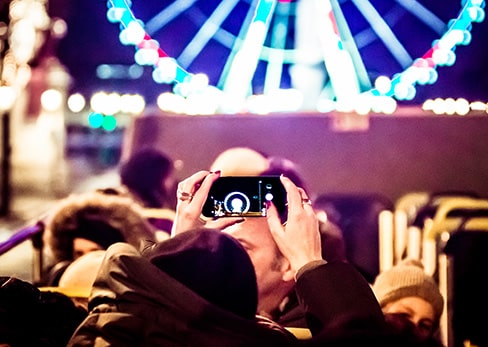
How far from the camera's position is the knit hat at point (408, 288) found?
2.38m

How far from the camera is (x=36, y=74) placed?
13016 millimetres

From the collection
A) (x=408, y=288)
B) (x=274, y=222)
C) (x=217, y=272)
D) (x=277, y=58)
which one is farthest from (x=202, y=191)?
(x=277, y=58)

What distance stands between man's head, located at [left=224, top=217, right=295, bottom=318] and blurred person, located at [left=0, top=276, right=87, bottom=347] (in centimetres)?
39

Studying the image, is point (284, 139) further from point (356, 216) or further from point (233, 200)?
point (233, 200)

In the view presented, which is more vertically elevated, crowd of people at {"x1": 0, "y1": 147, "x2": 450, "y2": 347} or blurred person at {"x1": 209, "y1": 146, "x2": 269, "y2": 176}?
blurred person at {"x1": 209, "y1": 146, "x2": 269, "y2": 176}

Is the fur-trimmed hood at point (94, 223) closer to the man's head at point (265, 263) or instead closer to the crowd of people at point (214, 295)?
the crowd of people at point (214, 295)

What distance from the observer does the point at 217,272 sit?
5.20 feet

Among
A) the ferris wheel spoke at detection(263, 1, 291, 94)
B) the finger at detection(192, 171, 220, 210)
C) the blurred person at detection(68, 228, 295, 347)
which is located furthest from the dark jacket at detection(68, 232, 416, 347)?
the ferris wheel spoke at detection(263, 1, 291, 94)

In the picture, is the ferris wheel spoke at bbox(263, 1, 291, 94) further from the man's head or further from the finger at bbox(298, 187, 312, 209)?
the finger at bbox(298, 187, 312, 209)

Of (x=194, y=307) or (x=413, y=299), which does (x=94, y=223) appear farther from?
(x=194, y=307)

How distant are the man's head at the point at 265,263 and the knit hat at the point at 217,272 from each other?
299mm

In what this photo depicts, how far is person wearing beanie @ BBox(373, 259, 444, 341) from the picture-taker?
2346 millimetres

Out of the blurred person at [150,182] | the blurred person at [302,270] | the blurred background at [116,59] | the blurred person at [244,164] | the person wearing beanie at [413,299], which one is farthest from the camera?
the blurred background at [116,59]

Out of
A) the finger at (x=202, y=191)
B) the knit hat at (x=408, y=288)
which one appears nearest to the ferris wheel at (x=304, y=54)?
the knit hat at (x=408, y=288)
